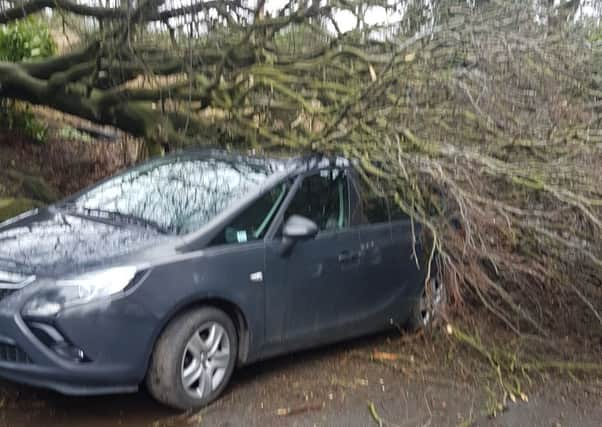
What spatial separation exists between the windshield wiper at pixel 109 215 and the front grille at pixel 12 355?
113 cm

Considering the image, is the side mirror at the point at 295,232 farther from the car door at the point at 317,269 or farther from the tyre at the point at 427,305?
the tyre at the point at 427,305

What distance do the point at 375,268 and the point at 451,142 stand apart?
115cm

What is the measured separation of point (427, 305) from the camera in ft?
21.4

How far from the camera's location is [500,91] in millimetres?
6285

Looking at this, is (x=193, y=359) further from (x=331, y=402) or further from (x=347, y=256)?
(x=347, y=256)

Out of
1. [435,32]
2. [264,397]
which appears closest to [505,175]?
[435,32]

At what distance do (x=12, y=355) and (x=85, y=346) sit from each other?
0.44 metres

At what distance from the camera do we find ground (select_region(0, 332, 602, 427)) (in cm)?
482

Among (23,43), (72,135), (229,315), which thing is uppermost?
(23,43)

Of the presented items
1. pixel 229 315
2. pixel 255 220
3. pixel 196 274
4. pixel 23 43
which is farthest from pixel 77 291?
pixel 23 43

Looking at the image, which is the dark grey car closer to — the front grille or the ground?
the front grille

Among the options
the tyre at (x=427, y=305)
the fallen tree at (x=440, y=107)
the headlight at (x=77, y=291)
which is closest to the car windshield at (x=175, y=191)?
the headlight at (x=77, y=291)

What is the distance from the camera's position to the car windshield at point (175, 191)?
206 inches

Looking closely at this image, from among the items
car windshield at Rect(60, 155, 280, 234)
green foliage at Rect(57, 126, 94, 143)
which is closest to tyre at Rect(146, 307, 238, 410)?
car windshield at Rect(60, 155, 280, 234)
